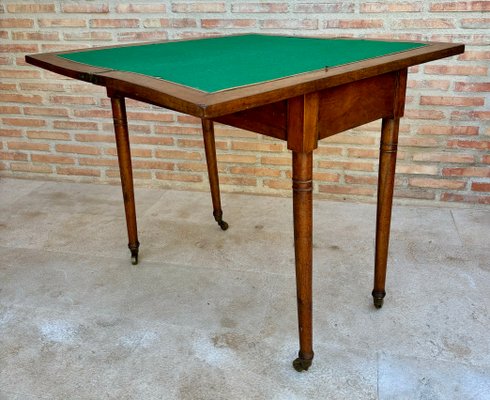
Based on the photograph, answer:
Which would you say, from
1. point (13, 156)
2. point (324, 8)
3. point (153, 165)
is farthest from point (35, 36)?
point (324, 8)

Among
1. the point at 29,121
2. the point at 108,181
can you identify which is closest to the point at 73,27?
the point at 29,121

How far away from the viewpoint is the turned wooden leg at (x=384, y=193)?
5.33ft

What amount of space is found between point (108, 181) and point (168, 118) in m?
0.55

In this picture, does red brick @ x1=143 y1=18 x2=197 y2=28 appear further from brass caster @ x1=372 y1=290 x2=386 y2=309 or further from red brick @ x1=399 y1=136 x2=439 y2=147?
brass caster @ x1=372 y1=290 x2=386 y2=309

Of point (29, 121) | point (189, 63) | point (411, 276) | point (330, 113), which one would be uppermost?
point (189, 63)

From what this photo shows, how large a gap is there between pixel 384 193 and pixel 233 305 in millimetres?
649

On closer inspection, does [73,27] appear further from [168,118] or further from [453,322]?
[453,322]

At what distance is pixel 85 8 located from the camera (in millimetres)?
2699

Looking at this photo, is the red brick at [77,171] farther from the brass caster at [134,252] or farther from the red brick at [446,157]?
the red brick at [446,157]

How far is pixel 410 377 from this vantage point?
5.04ft

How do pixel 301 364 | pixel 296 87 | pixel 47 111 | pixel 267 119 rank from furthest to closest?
pixel 47 111 < pixel 301 364 < pixel 267 119 < pixel 296 87

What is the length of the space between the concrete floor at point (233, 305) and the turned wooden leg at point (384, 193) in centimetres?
11

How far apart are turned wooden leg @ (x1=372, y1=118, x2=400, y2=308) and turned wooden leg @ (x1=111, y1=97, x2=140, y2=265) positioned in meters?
0.92

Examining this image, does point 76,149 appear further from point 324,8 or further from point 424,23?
point 424,23
